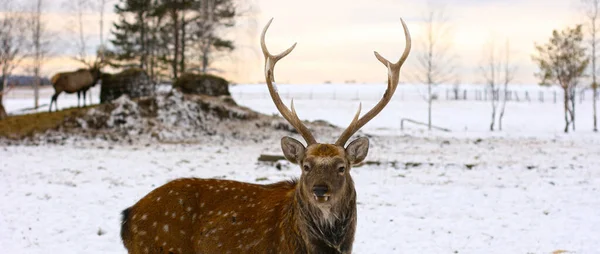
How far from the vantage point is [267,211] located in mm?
4996

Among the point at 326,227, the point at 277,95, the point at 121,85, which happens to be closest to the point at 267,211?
the point at 326,227

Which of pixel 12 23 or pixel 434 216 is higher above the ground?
pixel 12 23

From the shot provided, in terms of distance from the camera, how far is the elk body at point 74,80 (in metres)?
23.7

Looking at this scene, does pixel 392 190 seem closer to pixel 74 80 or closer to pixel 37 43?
pixel 74 80

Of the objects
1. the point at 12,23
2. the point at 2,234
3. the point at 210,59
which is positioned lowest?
the point at 2,234

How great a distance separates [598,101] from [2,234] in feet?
201

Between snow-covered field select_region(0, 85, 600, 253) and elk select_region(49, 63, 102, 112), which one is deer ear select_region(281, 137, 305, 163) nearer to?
snow-covered field select_region(0, 85, 600, 253)

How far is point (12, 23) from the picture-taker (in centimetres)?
4209

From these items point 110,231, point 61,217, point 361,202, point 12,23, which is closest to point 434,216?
point 361,202

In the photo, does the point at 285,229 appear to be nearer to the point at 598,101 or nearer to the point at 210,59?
the point at 210,59

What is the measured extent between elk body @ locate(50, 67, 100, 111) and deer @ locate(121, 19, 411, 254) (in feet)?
66.8

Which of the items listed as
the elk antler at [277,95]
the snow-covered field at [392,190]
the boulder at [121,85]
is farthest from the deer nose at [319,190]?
the boulder at [121,85]

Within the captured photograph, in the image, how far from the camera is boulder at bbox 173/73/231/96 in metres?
27.2

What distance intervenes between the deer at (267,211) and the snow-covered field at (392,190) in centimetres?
284
